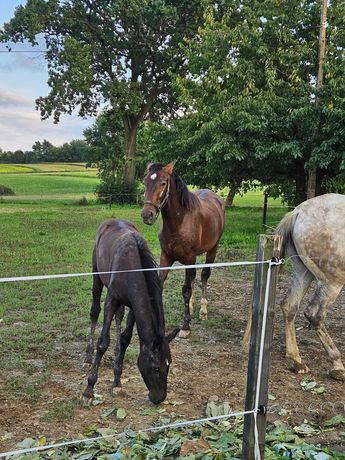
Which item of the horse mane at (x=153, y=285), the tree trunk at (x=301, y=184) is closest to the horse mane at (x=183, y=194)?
the horse mane at (x=153, y=285)

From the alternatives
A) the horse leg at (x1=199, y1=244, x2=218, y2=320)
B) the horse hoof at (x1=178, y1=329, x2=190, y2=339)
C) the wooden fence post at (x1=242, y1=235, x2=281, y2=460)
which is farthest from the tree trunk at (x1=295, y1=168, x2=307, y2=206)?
the wooden fence post at (x1=242, y1=235, x2=281, y2=460)

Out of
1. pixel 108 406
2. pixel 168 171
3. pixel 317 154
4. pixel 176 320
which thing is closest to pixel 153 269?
pixel 108 406

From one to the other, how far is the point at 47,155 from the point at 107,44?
4725 centimetres

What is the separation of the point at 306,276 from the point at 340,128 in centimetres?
738

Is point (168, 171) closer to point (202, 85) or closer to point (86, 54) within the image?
point (202, 85)

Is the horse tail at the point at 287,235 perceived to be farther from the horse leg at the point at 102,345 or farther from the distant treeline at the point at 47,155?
the distant treeline at the point at 47,155

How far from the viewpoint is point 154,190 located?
5117mm

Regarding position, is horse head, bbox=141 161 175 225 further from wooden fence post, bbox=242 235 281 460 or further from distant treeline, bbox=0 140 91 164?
distant treeline, bbox=0 140 91 164

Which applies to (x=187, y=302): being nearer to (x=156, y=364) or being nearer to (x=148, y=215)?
(x=148, y=215)

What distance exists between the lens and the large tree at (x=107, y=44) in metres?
24.9

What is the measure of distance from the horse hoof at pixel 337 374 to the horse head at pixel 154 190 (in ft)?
8.10

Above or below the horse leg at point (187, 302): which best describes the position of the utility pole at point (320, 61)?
above

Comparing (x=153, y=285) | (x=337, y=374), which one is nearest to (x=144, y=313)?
(x=153, y=285)

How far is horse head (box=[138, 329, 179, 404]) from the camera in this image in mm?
3254
